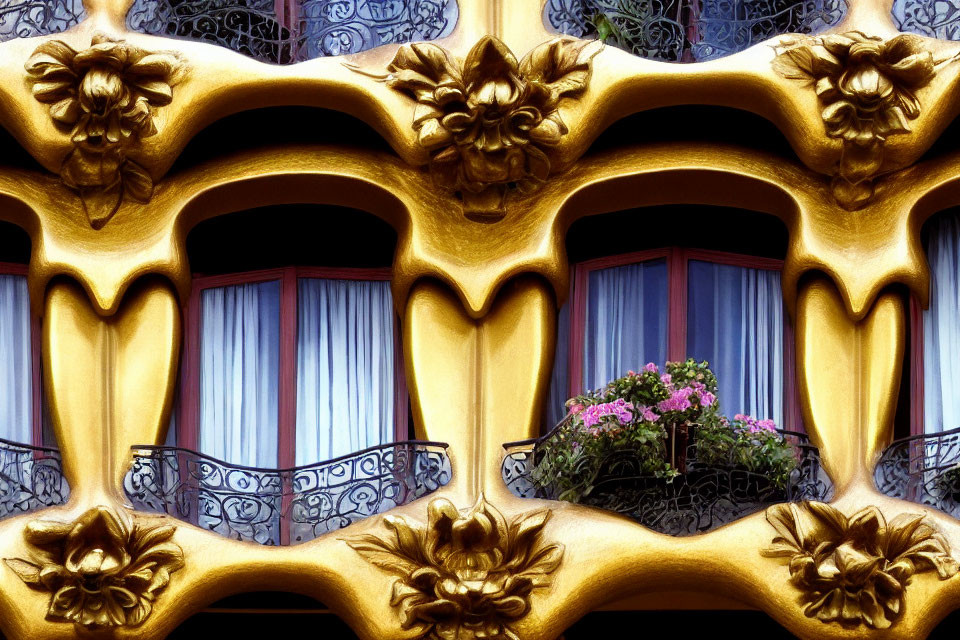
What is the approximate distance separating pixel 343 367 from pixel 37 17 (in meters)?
4.89

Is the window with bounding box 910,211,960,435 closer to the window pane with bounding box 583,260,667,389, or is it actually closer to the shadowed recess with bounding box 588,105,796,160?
the shadowed recess with bounding box 588,105,796,160

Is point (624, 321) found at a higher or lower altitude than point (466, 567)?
higher

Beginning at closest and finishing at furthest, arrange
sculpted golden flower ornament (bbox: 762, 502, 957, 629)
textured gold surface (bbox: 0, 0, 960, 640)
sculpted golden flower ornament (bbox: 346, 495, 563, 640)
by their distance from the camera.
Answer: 1. sculpted golden flower ornament (bbox: 762, 502, 957, 629)
2. sculpted golden flower ornament (bbox: 346, 495, 563, 640)
3. textured gold surface (bbox: 0, 0, 960, 640)

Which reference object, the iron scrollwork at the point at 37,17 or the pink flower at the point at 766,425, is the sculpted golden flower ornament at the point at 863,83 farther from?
the iron scrollwork at the point at 37,17

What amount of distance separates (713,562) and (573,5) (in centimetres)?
609

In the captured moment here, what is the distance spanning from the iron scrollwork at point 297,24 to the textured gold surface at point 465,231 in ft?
1.00

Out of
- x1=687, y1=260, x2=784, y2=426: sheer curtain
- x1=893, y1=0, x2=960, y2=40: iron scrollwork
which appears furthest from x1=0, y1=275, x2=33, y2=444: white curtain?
x1=893, y1=0, x2=960, y2=40: iron scrollwork

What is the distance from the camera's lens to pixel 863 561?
21.7 m

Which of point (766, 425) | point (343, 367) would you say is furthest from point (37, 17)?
point (766, 425)

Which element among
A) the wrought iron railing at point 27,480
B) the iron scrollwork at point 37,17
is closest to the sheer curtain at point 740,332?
the wrought iron railing at point 27,480

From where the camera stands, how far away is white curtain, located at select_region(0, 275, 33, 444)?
78.5 ft

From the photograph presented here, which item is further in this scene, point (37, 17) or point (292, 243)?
point (292, 243)

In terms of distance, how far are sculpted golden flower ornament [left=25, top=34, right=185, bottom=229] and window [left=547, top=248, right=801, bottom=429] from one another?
4.82 meters

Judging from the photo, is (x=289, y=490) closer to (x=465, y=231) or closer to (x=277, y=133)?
(x=465, y=231)
